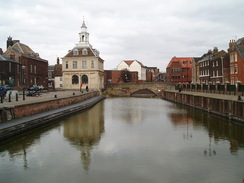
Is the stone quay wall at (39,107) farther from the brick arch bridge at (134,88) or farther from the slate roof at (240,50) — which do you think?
the brick arch bridge at (134,88)

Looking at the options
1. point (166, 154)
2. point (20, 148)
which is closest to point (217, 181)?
point (166, 154)

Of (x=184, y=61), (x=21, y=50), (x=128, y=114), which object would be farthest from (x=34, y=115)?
(x=184, y=61)

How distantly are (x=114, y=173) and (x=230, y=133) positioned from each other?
36.2 feet

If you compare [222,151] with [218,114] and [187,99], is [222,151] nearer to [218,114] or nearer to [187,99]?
[218,114]

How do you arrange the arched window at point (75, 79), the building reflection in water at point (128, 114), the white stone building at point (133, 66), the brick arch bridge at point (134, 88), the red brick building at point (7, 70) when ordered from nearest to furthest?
the building reflection in water at point (128, 114)
the red brick building at point (7, 70)
the arched window at point (75, 79)
the brick arch bridge at point (134, 88)
the white stone building at point (133, 66)

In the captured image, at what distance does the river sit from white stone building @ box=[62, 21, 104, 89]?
41.7 m

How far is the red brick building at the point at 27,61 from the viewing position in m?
47.2

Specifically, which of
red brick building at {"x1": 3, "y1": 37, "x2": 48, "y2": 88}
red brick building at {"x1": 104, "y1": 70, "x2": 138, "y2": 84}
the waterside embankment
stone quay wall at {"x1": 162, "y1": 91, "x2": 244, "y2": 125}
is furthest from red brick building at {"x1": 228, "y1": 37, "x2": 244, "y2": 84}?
red brick building at {"x1": 104, "y1": 70, "x2": 138, "y2": 84}

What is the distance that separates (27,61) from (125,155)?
42.7 m

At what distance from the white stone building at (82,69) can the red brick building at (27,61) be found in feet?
21.1

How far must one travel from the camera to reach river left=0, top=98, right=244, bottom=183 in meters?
9.79

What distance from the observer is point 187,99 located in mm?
38500

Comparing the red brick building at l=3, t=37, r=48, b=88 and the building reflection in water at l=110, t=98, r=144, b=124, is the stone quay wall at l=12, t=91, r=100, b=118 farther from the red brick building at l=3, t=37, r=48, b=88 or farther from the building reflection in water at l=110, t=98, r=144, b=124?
the red brick building at l=3, t=37, r=48, b=88

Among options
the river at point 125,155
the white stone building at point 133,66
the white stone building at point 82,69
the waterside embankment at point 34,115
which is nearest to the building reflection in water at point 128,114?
the river at point 125,155
